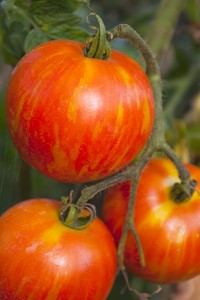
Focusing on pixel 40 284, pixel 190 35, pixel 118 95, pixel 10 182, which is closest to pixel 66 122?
pixel 118 95

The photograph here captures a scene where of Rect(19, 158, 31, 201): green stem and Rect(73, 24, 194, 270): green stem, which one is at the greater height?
Rect(73, 24, 194, 270): green stem

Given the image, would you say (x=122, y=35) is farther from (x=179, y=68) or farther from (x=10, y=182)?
(x=179, y=68)

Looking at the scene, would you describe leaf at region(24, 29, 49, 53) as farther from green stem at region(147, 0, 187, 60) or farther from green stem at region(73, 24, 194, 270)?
green stem at region(147, 0, 187, 60)

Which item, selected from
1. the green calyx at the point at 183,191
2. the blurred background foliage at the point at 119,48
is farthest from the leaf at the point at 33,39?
the green calyx at the point at 183,191

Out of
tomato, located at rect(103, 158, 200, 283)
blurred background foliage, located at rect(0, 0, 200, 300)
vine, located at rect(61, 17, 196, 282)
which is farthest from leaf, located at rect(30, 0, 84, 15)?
tomato, located at rect(103, 158, 200, 283)

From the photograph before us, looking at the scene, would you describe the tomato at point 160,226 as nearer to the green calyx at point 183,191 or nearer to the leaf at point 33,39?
the green calyx at point 183,191

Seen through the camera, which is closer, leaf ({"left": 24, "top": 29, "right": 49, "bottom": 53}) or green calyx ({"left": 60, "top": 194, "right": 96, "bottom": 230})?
green calyx ({"left": 60, "top": 194, "right": 96, "bottom": 230})
